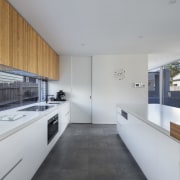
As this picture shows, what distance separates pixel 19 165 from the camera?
1.90 m

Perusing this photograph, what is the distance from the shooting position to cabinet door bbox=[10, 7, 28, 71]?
7.68 feet

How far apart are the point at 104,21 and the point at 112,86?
3212 mm

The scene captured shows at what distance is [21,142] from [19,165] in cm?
25

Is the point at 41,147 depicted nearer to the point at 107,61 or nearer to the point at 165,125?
the point at 165,125

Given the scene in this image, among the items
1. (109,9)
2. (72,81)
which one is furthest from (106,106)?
(109,9)

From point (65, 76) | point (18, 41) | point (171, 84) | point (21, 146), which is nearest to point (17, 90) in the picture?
point (18, 41)

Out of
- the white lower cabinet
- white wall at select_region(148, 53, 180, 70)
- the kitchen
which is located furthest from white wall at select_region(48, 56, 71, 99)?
the white lower cabinet

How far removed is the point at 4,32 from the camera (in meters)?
2.12

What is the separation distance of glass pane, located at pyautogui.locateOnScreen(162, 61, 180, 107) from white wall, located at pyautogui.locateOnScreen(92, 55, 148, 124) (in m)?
2.10

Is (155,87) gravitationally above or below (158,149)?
above

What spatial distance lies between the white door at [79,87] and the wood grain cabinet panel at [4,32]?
3924 millimetres

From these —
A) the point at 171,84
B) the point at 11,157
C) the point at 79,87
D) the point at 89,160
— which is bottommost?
the point at 89,160

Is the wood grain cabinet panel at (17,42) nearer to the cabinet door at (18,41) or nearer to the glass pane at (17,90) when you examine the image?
the cabinet door at (18,41)

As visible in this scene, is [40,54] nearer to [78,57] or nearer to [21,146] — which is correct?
[21,146]
